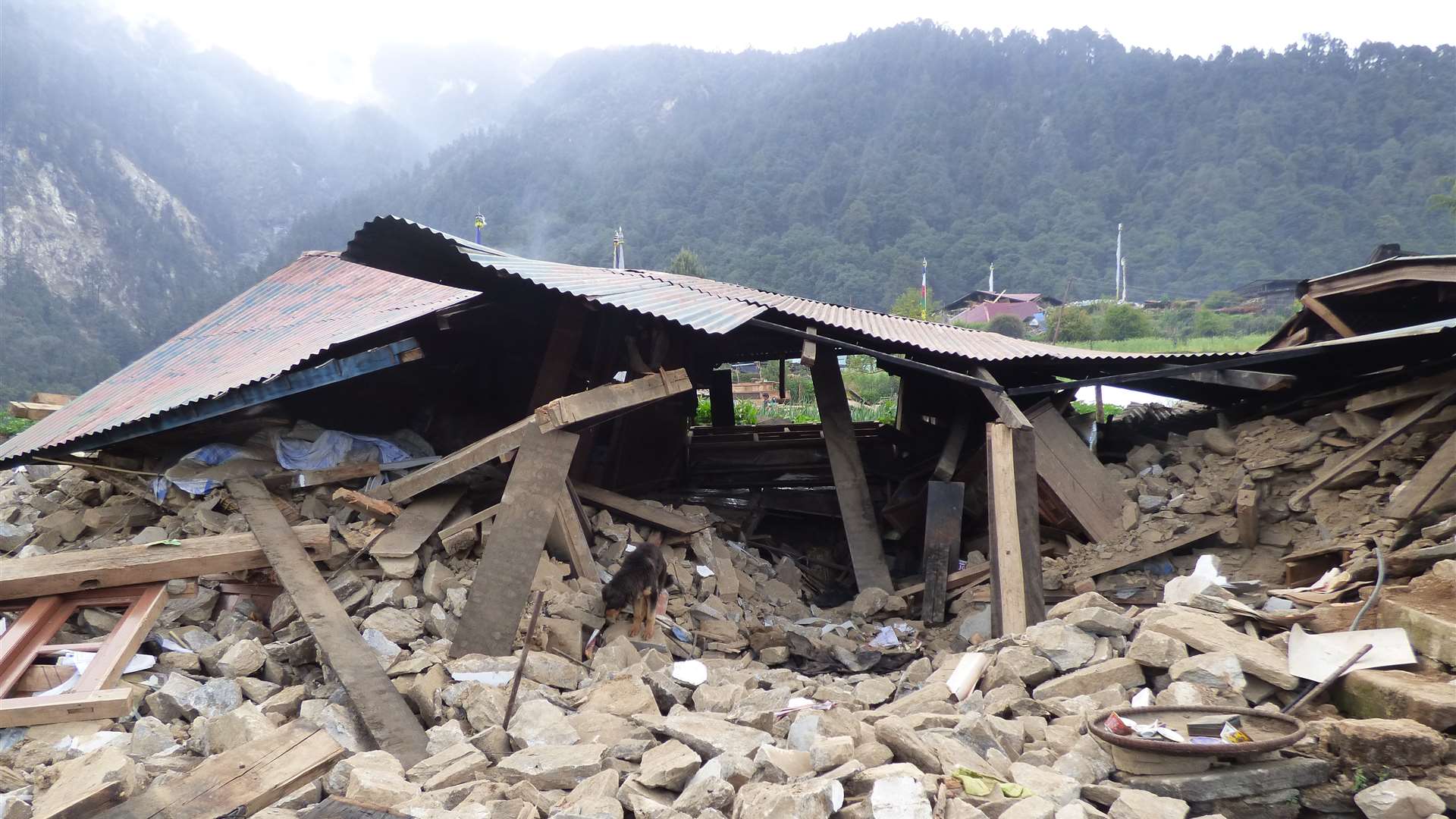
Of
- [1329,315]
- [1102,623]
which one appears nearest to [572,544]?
[1102,623]

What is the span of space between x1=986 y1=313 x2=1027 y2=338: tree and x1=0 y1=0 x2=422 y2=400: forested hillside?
38533mm

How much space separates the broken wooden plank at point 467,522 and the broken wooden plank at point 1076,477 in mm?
4490

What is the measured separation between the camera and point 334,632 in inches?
192

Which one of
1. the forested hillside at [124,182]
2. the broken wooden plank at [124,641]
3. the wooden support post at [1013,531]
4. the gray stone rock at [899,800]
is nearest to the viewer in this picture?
the gray stone rock at [899,800]

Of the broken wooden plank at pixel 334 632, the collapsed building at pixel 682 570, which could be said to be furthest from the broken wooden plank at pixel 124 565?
the broken wooden plank at pixel 334 632

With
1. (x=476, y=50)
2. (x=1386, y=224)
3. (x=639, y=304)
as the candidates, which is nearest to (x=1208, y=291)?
(x=1386, y=224)

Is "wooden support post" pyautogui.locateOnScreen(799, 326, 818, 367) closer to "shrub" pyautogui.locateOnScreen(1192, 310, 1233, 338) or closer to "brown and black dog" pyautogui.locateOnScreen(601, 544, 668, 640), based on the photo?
"brown and black dog" pyautogui.locateOnScreen(601, 544, 668, 640)

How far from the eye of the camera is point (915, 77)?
86438 millimetres

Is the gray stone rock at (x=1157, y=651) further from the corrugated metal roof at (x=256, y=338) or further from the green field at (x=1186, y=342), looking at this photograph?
the green field at (x=1186, y=342)

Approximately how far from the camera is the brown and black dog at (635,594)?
573 centimetres

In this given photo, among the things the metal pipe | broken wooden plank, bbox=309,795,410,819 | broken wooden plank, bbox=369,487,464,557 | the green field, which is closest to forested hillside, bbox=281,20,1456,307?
the green field

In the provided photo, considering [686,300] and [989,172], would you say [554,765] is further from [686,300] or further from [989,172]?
[989,172]

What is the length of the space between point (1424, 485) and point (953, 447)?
145 inches

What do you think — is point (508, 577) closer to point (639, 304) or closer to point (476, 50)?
point (639, 304)
